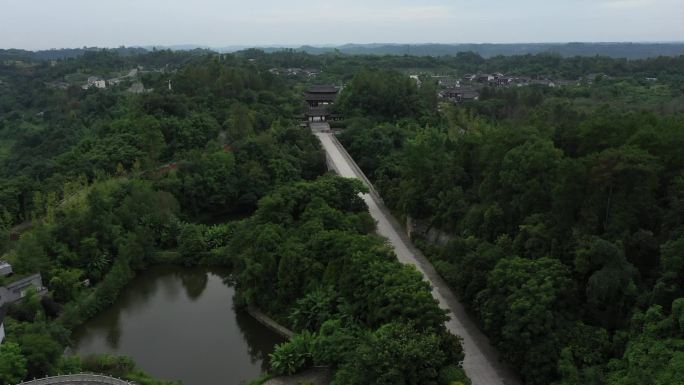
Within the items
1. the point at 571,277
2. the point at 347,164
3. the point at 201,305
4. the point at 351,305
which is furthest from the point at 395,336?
the point at 347,164

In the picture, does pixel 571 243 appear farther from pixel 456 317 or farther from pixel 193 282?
pixel 193 282

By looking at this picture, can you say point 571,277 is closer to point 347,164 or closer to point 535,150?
point 535,150

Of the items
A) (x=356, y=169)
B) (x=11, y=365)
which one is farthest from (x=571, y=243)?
(x=356, y=169)

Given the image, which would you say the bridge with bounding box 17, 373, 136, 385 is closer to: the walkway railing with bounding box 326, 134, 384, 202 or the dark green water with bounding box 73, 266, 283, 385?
the dark green water with bounding box 73, 266, 283, 385

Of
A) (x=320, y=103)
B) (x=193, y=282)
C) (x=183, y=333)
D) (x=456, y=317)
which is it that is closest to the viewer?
(x=456, y=317)

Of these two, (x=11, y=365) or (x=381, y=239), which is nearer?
(x=11, y=365)

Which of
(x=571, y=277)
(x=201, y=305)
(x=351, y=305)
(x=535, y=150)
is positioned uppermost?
(x=535, y=150)

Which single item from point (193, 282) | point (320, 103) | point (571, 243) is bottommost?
point (193, 282)

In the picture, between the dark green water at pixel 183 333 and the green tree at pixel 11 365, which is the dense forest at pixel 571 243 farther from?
the green tree at pixel 11 365
